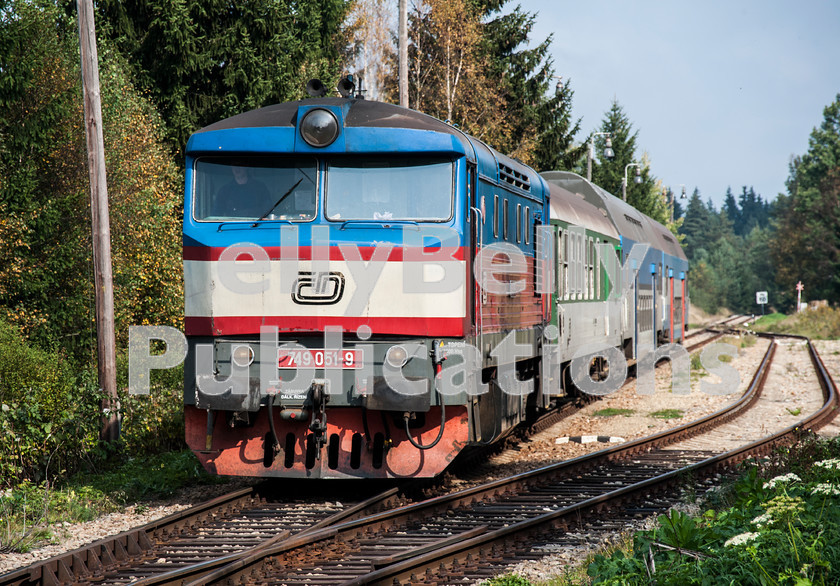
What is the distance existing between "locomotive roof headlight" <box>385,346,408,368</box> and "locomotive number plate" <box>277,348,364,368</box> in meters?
0.25

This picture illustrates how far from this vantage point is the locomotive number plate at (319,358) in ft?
27.7

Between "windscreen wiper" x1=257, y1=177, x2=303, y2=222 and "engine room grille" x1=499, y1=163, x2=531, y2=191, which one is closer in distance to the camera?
"windscreen wiper" x1=257, y1=177, x2=303, y2=222

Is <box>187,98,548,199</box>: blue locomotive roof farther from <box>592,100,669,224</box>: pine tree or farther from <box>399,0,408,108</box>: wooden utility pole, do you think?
<box>592,100,669,224</box>: pine tree

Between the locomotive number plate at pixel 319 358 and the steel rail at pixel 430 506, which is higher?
the locomotive number plate at pixel 319 358

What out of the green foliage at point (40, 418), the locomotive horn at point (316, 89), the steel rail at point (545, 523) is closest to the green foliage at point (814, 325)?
the steel rail at point (545, 523)

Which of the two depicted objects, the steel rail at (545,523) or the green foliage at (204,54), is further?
the green foliage at (204,54)

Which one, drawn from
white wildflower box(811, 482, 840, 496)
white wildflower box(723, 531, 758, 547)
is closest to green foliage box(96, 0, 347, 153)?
white wildflower box(811, 482, 840, 496)

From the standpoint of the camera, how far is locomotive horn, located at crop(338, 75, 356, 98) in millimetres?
9266

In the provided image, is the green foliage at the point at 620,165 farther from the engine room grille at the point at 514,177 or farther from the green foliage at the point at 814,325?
the engine room grille at the point at 514,177

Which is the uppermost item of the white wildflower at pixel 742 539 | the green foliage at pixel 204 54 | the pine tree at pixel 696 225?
the pine tree at pixel 696 225

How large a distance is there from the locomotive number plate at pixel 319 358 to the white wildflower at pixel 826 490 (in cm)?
397

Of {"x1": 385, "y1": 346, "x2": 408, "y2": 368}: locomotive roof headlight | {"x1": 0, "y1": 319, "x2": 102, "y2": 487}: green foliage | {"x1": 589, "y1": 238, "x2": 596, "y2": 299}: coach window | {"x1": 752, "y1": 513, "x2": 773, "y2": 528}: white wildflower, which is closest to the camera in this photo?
{"x1": 752, "y1": 513, "x2": 773, "y2": 528}: white wildflower

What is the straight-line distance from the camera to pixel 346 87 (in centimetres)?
934

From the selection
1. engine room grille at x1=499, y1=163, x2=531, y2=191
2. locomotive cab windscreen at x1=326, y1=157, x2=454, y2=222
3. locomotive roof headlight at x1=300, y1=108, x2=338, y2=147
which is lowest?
locomotive cab windscreen at x1=326, y1=157, x2=454, y2=222
